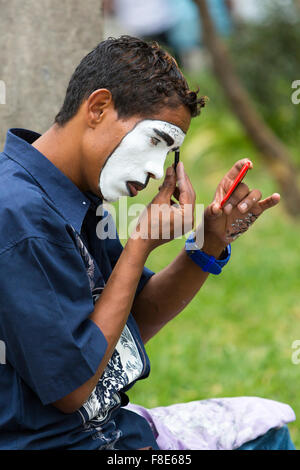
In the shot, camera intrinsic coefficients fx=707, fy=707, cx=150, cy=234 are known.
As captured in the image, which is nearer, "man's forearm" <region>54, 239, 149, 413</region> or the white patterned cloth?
"man's forearm" <region>54, 239, 149, 413</region>

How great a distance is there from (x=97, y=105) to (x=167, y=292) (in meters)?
0.76

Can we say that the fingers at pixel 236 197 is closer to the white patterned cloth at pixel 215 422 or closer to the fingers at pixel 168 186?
the fingers at pixel 168 186

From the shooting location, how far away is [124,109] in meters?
2.04

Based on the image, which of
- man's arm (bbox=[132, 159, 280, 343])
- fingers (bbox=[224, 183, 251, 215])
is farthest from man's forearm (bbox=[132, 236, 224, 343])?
fingers (bbox=[224, 183, 251, 215])

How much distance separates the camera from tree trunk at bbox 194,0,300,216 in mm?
7504

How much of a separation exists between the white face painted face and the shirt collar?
0.36ft

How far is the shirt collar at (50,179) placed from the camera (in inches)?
A: 78.6

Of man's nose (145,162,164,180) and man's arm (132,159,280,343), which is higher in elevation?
man's nose (145,162,164,180)

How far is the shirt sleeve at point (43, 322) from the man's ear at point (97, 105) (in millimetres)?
405

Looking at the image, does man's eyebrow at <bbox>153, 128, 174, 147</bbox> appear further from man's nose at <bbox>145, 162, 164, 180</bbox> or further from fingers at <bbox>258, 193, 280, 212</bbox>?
fingers at <bbox>258, 193, 280, 212</bbox>

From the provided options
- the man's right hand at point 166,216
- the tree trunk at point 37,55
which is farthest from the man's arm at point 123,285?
the tree trunk at point 37,55

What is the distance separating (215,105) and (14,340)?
9421 millimetres

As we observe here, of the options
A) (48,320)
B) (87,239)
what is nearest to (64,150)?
(87,239)
